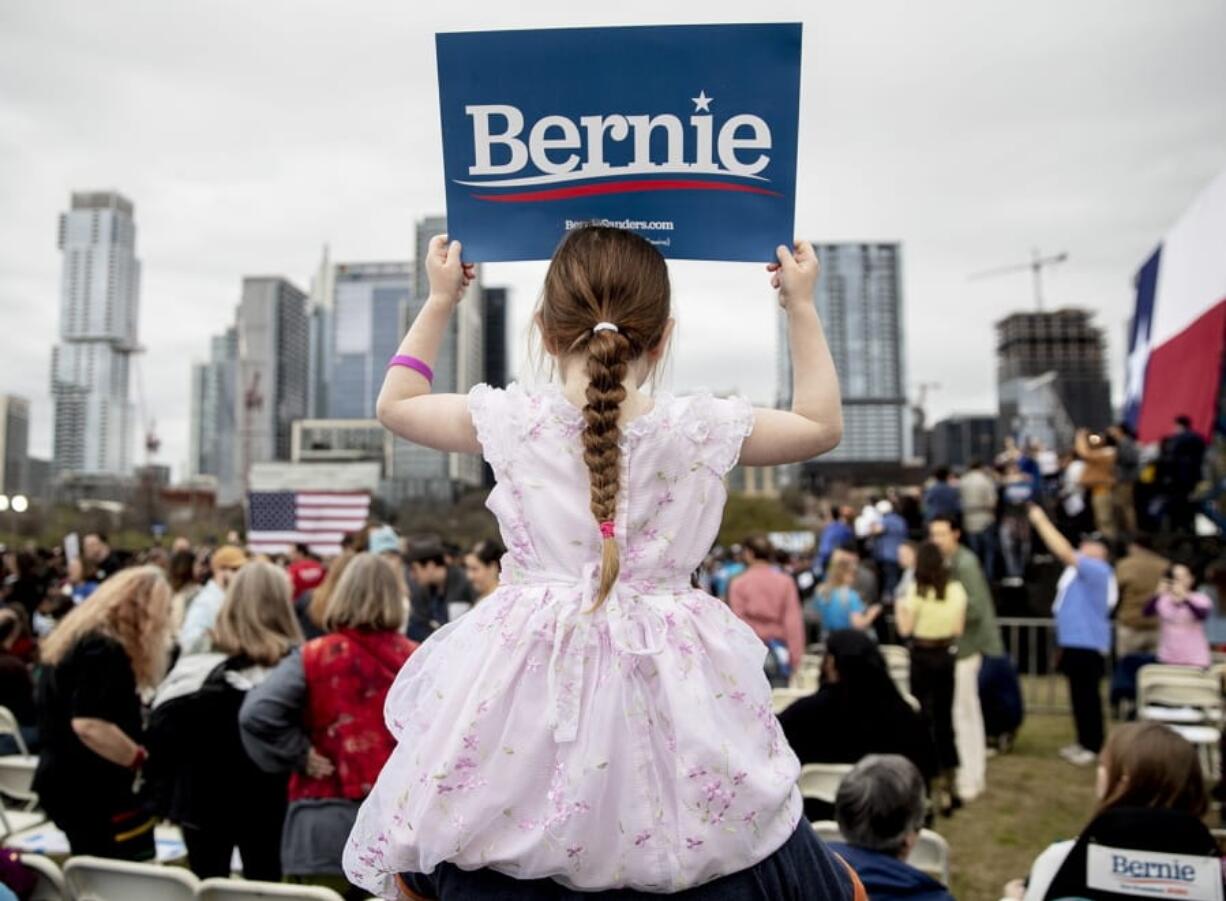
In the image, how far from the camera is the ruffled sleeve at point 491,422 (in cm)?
159

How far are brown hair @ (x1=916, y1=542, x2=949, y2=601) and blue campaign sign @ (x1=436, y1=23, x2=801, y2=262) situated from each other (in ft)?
19.0

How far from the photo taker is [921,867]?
12.0ft

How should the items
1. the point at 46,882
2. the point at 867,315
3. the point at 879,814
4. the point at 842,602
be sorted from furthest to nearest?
the point at 867,315 → the point at 842,602 → the point at 879,814 → the point at 46,882

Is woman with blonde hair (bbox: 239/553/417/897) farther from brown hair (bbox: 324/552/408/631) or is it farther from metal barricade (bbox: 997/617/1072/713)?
metal barricade (bbox: 997/617/1072/713)

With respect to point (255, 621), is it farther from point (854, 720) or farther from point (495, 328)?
point (495, 328)

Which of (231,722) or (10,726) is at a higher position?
(231,722)

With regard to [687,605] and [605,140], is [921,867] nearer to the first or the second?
[687,605]

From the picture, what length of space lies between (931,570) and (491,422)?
6215 mm

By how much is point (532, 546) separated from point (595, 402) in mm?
260

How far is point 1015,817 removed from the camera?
22.8 feet

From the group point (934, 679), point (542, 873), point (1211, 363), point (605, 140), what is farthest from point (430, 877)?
point (1211, 363)

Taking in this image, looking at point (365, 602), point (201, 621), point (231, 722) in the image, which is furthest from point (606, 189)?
point (201, 621)

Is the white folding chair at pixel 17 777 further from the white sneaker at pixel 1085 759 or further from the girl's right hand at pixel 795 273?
the white sneaker at pixel 1085 759

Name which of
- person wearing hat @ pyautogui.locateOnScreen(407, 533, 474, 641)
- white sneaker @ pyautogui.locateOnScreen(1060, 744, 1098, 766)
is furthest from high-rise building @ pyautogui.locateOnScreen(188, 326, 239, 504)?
white sneaker @ pyautogui.locateOnScreen(1060, 744, 1098, 766)
